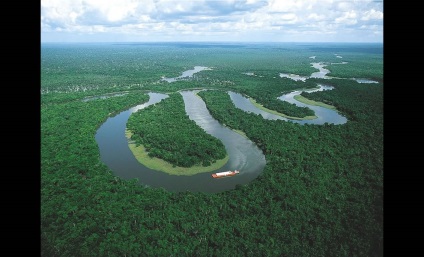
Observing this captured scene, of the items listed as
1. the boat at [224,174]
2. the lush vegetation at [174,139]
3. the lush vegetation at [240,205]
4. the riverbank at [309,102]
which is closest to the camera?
the lush vegetation at [240,205]

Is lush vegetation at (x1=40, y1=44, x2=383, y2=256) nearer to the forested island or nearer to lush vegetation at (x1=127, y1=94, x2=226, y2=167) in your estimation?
the forested island

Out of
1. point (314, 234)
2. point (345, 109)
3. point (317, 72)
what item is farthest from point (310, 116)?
point (317, 72)

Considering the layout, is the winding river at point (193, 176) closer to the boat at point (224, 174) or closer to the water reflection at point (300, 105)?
the boat at point (224, 174)

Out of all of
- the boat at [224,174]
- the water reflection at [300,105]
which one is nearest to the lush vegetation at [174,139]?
the boat at [224,174]

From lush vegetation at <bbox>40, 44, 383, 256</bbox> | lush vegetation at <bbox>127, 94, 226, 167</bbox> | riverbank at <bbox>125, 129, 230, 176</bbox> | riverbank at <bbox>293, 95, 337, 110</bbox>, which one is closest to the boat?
riverbank at <bbox>125, 129, 230, 176</bbox>

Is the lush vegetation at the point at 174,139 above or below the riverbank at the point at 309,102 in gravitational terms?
below

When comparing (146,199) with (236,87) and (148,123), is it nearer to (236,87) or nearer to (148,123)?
(148,123)

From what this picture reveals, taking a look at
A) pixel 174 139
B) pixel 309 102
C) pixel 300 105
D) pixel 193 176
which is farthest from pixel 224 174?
pixel 309 102

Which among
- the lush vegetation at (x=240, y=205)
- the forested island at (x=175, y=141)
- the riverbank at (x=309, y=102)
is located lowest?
the lush vegetation at (x=240, y=205)
